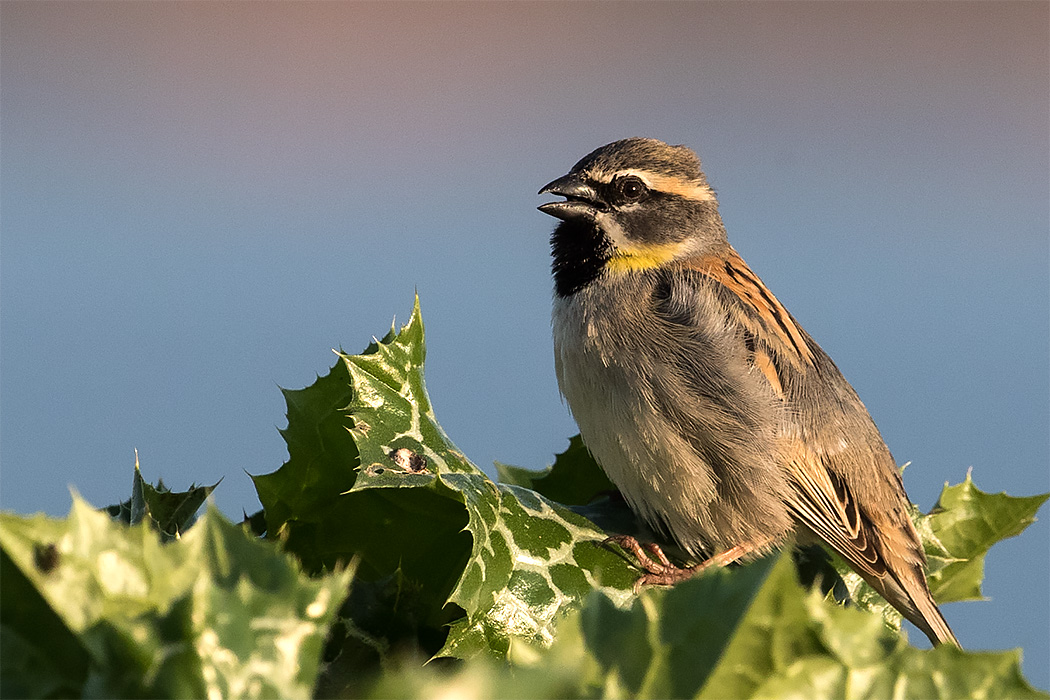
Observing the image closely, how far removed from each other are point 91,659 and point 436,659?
27.4 inches

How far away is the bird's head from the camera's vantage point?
386cm

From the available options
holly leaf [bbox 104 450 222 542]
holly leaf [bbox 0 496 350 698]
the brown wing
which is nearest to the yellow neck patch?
the brown wing

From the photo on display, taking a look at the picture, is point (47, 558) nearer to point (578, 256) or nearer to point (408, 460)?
point (408, 460)

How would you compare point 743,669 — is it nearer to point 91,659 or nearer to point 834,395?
point 91,659

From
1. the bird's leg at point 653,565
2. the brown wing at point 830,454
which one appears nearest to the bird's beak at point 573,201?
the brown wing at point 830,454

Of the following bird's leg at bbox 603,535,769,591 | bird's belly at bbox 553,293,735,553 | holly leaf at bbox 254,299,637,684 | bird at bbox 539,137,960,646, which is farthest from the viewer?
bird at bbox 539,137,960,646

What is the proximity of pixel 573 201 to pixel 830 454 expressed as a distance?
131cm

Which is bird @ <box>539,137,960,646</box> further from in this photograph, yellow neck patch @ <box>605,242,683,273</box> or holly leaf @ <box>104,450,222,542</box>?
holly leaf @ <box>104,450,222,542</box>

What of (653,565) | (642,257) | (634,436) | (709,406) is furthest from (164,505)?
(642,257)

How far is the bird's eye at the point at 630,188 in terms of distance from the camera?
154 inches

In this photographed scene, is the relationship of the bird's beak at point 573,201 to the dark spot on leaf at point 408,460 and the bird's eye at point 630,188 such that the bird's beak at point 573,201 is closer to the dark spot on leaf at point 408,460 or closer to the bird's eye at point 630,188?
the bird's eye at point 630,188

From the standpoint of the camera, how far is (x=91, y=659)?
86cm

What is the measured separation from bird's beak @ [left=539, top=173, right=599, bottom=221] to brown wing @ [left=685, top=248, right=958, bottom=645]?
0.47 metres

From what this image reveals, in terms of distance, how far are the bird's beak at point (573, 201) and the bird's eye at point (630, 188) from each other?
0.10 meters
